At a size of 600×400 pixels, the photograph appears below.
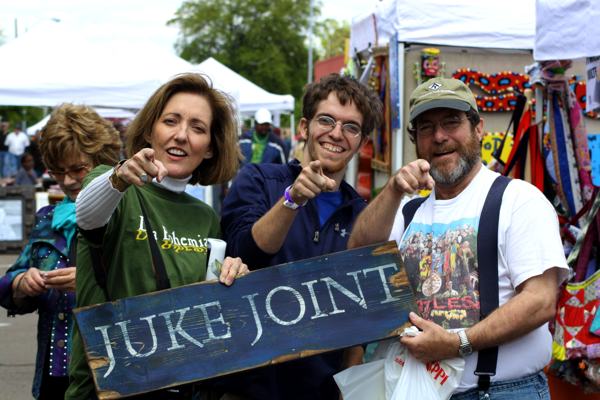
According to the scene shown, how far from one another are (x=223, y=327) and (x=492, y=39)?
213 inches

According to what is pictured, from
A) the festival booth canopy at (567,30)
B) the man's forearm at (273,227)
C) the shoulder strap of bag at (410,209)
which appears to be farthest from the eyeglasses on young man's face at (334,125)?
the festival booth canopy at (567,30)

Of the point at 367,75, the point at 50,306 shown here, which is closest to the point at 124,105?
the point at 367,75

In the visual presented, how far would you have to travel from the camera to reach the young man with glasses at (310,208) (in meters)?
2.67

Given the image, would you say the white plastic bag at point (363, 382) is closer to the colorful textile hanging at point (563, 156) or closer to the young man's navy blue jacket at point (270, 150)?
the colorful textile hanging at point (563, 156)

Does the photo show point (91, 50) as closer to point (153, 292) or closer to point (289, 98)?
point (289, 98)

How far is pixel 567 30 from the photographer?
4004 mm

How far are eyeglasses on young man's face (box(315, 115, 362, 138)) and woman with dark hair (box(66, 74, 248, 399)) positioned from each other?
341 mm

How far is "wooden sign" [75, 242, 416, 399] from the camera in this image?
91.3 inches

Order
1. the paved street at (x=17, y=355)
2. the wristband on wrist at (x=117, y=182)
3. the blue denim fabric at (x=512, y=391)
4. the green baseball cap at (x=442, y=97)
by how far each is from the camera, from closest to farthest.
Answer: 1. the wristband on wrist at (x=117, y=182)
2. the blue denim fabric at (x=512, y=391)
3. the green baseball cap at (x=442, y=97)
4. the paved street at (x=17, y=355)

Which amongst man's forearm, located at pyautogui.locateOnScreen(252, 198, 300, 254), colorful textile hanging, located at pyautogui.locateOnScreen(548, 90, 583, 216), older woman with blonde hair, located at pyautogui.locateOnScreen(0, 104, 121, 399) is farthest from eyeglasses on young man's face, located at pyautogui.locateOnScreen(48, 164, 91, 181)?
colorful textile hanging, located at pyautogui.locateOnScreen(548, 90, 583, 216)

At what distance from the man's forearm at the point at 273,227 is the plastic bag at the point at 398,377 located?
0.50m

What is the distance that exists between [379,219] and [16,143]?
72.8 ft

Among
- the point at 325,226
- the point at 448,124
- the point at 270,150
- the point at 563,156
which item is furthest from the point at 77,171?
the point at 270,150

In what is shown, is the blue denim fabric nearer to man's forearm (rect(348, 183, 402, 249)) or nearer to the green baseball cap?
man's forearm (rect(348, 183, 402, 249))
